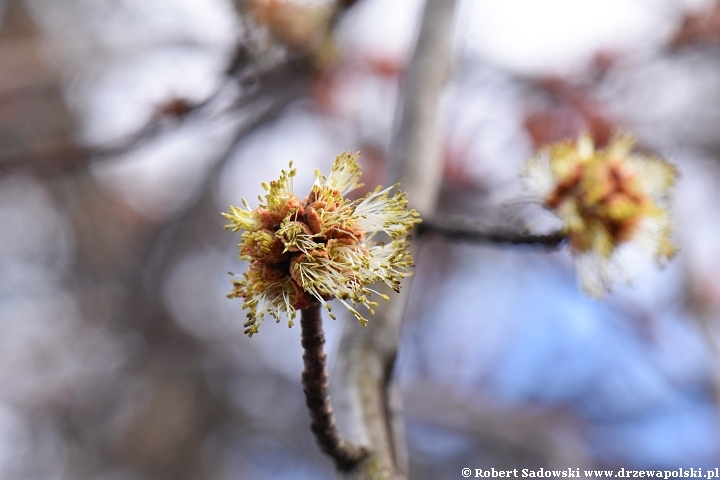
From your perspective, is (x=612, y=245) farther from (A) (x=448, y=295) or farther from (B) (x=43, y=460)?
(B) (x=43, y=460)

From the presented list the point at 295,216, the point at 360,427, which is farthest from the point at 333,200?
the point at 360,427

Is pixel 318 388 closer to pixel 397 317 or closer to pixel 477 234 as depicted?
pixel 397 317

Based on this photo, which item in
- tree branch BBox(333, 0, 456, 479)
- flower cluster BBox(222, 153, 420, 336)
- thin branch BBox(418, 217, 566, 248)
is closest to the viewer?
flower cluster BBox(222, 153, 420, 336)

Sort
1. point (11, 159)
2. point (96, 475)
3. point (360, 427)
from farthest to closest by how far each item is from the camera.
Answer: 1. point (96, 475)
2. point (11, 159)
3. point (360, 427)

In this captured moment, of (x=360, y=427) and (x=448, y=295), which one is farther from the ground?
(x=448, y=295)

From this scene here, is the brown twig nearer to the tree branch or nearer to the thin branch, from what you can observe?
the tree branch

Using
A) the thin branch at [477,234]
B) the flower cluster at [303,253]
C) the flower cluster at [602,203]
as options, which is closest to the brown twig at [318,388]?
the flower cluster at [303,253]

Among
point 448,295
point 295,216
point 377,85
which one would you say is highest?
point 377,85

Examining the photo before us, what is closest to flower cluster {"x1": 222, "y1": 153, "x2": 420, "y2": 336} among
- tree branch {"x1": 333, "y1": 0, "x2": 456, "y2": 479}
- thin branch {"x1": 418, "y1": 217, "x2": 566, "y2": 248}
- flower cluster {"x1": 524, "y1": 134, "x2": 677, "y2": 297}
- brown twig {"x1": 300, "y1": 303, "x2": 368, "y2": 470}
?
brown twig {"x1": 300, "y1": 303, "x2": 368, "y2": 470}
